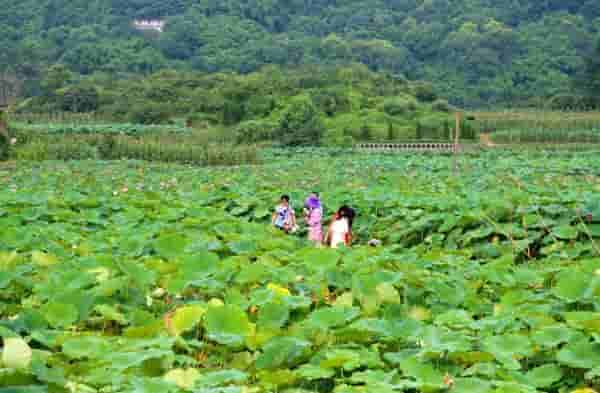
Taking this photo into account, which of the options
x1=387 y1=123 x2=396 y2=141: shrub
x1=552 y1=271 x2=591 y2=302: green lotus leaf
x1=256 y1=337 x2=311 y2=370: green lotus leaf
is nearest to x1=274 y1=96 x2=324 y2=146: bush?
x1=387 y1=123 x2=396 y2=141: shrub

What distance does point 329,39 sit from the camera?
96188 millimetres

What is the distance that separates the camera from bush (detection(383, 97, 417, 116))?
171 feet

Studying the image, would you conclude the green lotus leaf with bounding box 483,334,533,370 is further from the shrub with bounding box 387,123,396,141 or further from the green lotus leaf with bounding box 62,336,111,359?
the shrub with bounding box 387,123,396,141

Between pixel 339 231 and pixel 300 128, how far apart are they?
33.5 m

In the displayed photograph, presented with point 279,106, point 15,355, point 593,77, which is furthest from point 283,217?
point 593,77

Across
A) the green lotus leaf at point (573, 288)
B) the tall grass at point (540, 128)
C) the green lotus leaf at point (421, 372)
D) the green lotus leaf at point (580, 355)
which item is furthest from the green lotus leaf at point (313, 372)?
the tall grass at point (540, 128)

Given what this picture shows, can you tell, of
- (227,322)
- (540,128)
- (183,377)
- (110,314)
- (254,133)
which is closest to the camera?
(183,377)

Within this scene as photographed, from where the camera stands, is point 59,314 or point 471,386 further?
point 59,314

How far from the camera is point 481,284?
185 inches

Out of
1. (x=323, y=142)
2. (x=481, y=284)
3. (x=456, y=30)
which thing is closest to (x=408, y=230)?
(x=481, y=284)

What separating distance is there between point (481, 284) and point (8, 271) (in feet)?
8.18

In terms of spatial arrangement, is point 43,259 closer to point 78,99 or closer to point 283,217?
point 283,217

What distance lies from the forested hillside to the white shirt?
6467 centimetres

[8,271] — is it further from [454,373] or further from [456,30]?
[456,30]
